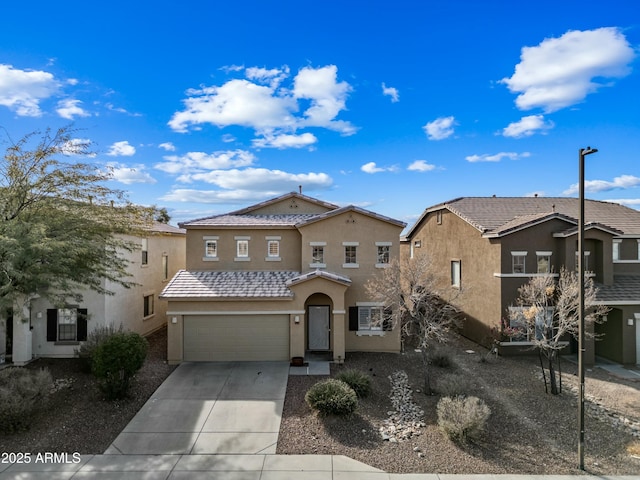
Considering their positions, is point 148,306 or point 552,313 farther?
point 148,306

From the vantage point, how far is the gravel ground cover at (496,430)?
9.81m

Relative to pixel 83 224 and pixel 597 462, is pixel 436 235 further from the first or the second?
pixel 83 224

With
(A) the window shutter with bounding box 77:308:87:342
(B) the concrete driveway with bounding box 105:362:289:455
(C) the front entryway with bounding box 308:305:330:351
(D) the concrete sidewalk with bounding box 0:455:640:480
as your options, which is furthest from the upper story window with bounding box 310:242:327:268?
(A) the window shutter with bounding box 77:308:87:342

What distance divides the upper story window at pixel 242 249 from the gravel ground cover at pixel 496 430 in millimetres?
7232

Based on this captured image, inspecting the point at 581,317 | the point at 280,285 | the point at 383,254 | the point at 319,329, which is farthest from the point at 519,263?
the point at 280,285

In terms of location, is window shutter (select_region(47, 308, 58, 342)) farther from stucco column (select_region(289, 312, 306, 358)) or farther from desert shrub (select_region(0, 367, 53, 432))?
stucco column (select_region(289, 312, 306, 358))

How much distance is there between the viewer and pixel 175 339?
17.2 metres

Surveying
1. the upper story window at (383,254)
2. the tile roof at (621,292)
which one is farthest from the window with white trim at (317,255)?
the tile roof at (621,292)

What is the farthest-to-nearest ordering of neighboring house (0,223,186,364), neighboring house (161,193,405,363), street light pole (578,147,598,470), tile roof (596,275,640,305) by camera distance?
1. tile roof (596,275,640,305)
2. neighboring house (161,193,405,363)
3. neighboring house (0,223,186,364)
4. street light pole (578,147,598,470)

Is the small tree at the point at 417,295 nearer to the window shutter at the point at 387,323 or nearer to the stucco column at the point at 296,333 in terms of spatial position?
the window shutter at the point at 387,323

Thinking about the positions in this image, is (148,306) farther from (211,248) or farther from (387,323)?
(387,323)

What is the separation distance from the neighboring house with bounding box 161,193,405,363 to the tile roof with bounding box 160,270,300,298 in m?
0.05

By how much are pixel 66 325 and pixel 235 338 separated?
789cm

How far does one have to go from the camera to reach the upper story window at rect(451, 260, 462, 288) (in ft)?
74.7
